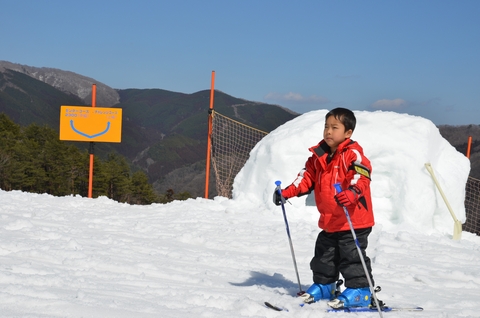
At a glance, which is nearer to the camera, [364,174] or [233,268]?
[364,174]

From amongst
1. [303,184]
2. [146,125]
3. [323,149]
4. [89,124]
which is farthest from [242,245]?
[146,125]

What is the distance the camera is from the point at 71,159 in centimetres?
4272

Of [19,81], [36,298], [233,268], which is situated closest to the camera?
[36,298]

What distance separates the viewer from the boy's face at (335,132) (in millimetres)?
3299

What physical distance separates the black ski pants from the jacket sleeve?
35 centimetres

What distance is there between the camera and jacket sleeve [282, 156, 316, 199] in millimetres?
3500

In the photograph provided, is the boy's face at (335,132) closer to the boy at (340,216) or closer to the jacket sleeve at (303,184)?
the boy at (340,216)

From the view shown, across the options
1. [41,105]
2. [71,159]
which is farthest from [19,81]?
[71,159]

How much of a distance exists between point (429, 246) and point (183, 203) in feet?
14.1

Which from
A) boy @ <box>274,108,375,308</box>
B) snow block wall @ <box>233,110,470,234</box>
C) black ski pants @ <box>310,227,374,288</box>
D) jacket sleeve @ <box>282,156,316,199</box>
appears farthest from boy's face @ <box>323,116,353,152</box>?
snow block wall @ <box>233,110,470,234</box>

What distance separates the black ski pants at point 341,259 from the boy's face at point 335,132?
2.07 ft

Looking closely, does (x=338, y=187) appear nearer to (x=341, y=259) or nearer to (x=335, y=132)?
(x=335, y=132)

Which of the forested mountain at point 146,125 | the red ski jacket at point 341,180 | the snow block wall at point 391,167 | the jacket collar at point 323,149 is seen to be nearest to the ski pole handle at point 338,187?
the red ski jacket at point 341,180

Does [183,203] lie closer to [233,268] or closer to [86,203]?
[86,203]
